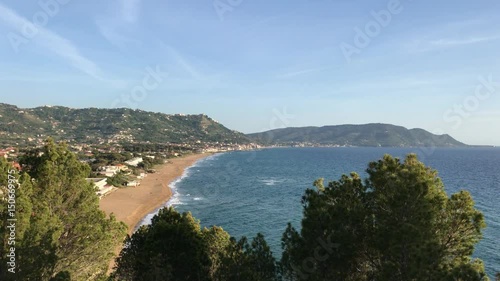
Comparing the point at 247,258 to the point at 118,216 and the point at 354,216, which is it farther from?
the point at 118,216

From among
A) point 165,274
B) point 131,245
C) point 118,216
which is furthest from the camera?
point 118,216

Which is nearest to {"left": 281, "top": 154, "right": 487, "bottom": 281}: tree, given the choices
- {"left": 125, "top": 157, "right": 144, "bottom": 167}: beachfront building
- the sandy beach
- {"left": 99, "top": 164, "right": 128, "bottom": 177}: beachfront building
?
the sandy beach

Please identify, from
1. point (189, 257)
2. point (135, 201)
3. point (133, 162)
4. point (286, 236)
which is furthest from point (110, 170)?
point (286, 236)

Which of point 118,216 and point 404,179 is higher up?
point 404,179

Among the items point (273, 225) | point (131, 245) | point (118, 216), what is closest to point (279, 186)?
point (273, 225)

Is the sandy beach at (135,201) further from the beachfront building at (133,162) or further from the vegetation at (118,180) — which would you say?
the beachfront building at (133,162)

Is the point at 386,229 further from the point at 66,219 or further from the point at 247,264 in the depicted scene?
the point at 66,219

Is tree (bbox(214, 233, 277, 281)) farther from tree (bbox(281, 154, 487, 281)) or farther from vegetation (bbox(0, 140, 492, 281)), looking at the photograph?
tree (bbox(281, 154, 487, 281))
